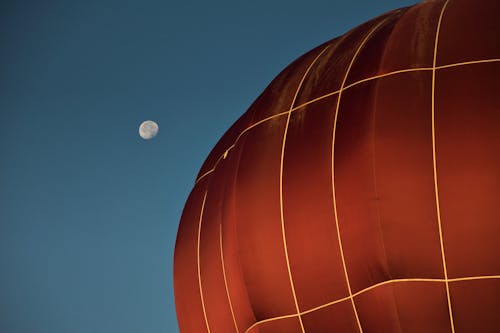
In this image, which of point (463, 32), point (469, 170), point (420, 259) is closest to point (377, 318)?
point (420, 259)

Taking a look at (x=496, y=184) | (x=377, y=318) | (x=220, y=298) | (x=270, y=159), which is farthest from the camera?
(x=220, y=298)

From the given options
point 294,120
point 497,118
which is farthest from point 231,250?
point 497,118

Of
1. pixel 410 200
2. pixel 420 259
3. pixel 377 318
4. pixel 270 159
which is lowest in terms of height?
pixel 377 318

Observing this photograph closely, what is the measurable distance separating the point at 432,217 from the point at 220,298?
103 inches

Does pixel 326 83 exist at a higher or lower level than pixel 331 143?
higher

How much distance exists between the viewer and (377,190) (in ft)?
19.9

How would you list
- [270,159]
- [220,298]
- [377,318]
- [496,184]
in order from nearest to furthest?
[496,184] < [377,318] < [270,159] < [220,298]

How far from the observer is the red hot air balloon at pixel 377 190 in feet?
19.1

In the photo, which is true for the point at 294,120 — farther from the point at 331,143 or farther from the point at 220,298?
the point at 220,298

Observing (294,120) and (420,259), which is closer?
(420,259)

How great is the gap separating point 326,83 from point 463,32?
4.29ft

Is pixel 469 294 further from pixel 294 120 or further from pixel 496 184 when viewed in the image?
pixel 294 120

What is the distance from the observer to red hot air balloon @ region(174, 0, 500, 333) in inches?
229

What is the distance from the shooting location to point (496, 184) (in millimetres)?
5680
